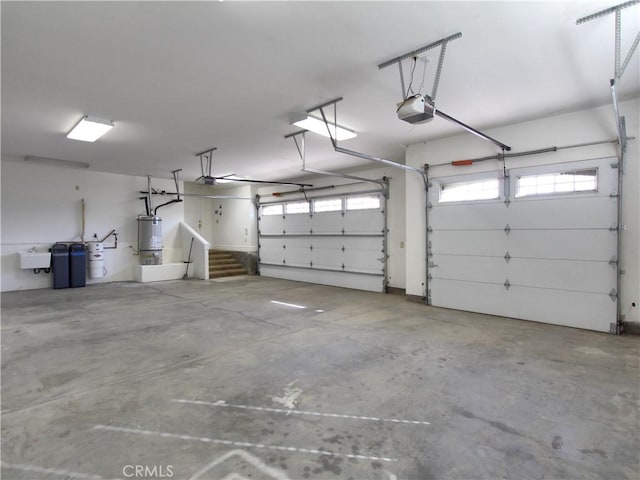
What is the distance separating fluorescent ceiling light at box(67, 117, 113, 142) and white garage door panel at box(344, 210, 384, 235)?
5.17m

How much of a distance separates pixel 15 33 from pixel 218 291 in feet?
18.5

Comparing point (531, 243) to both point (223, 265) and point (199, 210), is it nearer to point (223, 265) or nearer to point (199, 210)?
point (223, 265)

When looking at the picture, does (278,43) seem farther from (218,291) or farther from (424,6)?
(218,291)

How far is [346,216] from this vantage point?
26.8 ft

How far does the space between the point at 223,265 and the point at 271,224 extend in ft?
6.96

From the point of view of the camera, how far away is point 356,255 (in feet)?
26.0

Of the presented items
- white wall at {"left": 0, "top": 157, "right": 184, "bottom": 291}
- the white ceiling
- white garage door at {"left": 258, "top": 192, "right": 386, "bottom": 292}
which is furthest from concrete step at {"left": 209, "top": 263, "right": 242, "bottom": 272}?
the white ceiling

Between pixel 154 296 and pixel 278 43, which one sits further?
pixel 154 296

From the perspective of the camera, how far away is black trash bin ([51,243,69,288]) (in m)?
7.65


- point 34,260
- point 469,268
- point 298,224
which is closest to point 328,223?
point 298,224

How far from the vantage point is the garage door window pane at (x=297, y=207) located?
9200mm

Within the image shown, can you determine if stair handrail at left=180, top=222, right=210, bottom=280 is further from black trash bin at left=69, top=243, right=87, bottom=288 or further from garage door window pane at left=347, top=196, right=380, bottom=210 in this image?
garage door window pane at left=347, top=196, right=380, bottom=210

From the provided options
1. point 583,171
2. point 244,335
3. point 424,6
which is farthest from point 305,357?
point 583,171
